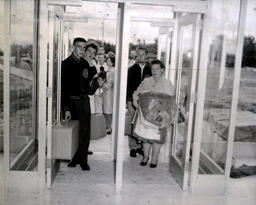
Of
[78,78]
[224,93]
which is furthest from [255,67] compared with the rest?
[78,78]

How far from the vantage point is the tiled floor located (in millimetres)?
3066

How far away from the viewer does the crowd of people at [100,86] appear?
12.1 feet

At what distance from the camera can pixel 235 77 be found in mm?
3145

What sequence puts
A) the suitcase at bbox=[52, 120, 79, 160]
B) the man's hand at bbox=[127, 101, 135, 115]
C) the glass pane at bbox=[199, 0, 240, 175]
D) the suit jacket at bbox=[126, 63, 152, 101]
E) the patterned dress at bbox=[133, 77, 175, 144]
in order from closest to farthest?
the glass pane at bbox=[199, 0, 240, 175] < the suitcase at bbox=[52, 120, 79, 160] < the patterned dress at bbox=[133, 77, 175, 144] < the suit jacket at bbox=[126, 63, 152, 101] < the man's hand at bbox=[127, 101, 135, 115]

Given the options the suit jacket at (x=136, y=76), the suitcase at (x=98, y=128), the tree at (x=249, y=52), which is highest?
the tree at (x=249, y=52)

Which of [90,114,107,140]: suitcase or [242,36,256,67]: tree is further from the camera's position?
[90,114,107,140]: suitcase

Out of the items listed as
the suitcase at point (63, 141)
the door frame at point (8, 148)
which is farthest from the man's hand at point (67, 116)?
the door frame at point (8, 148)

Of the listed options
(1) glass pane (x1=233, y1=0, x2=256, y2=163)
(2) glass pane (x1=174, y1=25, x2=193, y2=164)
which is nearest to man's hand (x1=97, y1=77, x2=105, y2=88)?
(2) glass pane (x1=174, y1=25, x2=193, y2=164)

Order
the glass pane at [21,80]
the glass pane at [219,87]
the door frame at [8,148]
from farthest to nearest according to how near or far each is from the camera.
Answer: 1. the glass pane at [219,87]
2. the glass pane at [21,80]
3. the door frame at [8,148]

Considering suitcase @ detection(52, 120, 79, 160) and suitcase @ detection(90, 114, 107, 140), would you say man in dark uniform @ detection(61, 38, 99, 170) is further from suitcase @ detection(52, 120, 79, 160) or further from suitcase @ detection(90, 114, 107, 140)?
suitcase @ detection(90, 114, 107, 140)

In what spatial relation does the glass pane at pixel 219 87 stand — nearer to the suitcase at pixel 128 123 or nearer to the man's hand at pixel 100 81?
the suitcase at pixel 128 123

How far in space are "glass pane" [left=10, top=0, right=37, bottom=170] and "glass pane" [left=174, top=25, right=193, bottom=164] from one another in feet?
4.66

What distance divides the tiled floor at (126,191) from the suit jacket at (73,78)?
766 millimetres

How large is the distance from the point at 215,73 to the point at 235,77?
0.76 feet
